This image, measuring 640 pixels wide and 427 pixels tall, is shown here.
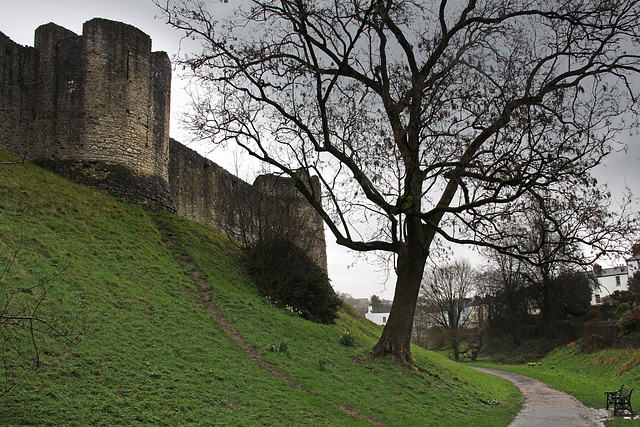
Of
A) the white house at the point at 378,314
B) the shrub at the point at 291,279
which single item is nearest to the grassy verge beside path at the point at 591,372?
the shrub at the point at 291,279

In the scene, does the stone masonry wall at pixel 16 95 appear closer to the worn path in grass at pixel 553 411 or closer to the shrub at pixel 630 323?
the worn path in grass at pixel 553 411

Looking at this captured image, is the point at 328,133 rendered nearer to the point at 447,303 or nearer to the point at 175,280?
the point at 175,280

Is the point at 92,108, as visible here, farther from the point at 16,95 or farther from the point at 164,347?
the point at 164,347

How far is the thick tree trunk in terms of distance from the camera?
553 inches

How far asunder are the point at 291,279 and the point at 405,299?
16.4 feet

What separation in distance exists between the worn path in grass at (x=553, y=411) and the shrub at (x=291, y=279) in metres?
7.32

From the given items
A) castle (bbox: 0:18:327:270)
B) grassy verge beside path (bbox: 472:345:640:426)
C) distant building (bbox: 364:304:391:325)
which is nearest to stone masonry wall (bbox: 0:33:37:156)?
castle (bbox: 0:18:327:270)

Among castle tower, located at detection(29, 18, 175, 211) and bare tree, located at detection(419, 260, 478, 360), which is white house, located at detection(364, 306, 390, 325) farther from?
castle tower, located at detection(29, 18, 175, 211)

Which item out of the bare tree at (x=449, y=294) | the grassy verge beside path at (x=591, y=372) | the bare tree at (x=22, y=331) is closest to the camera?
the bare tree at (x=22, y=331)

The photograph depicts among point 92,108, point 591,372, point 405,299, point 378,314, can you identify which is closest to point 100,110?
point 92,108

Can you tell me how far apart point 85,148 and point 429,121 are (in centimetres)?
1200

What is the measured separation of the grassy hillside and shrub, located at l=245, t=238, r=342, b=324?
0.81 m

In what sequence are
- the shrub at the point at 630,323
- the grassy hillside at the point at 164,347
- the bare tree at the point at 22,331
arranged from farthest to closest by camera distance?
1. the shrub at the point at 630,323
2. the grassy hillside at the point at 164,347
3. the bare tree at the point at 22,331

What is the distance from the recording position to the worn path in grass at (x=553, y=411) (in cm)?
1130
